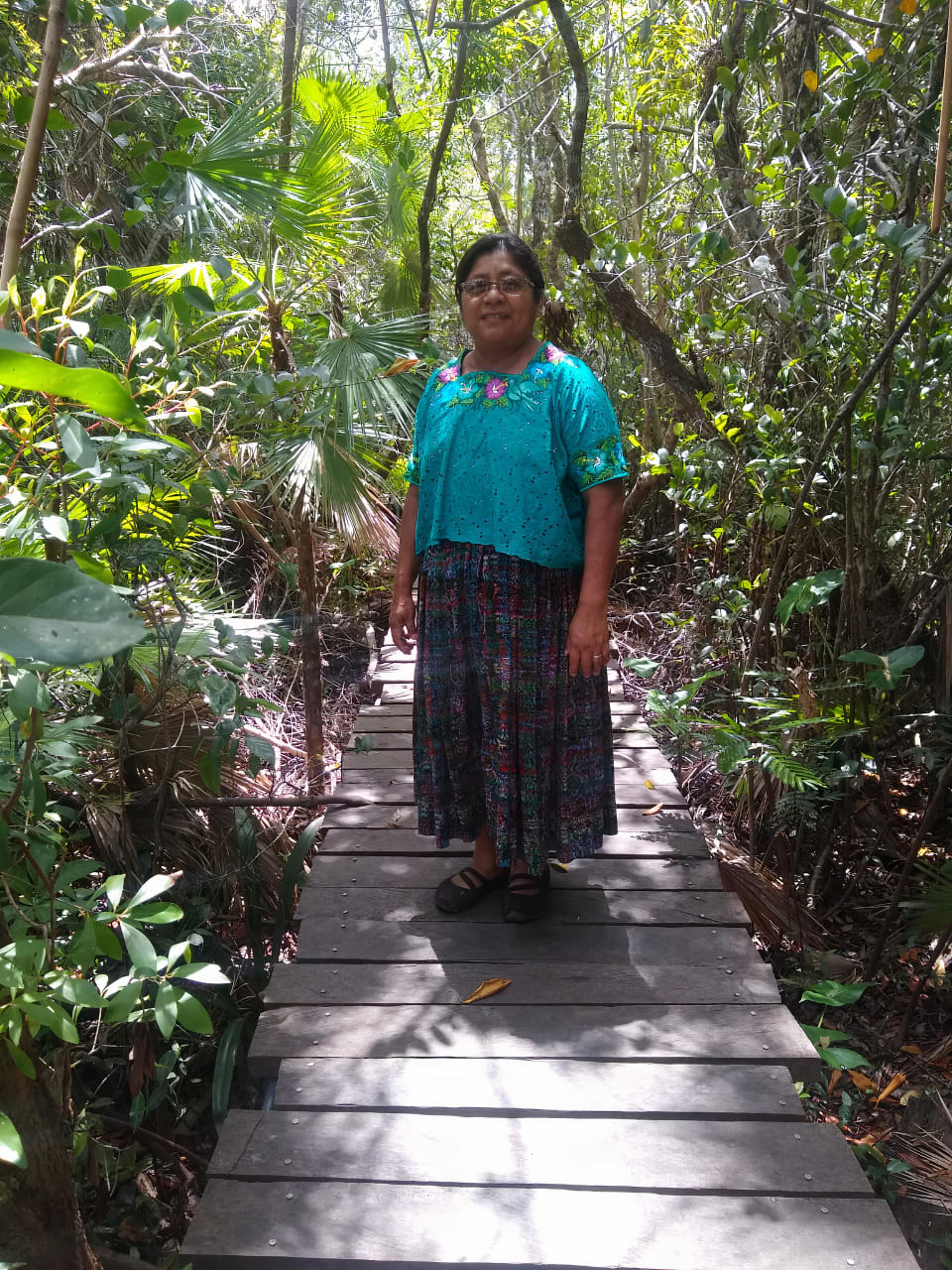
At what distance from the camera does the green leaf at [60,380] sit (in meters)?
0.51

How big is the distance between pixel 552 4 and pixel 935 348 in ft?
7.29

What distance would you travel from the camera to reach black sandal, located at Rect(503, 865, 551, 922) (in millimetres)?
2432

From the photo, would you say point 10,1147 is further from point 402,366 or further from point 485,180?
point 485,180

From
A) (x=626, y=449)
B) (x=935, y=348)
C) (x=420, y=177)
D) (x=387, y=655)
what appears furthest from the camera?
(x=626, y=449)

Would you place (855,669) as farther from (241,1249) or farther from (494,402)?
(241,1249)

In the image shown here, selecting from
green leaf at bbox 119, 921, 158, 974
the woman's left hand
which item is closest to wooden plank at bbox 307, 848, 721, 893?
the woman's left hand

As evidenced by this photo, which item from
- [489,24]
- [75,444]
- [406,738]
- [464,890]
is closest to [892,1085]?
[464,890]

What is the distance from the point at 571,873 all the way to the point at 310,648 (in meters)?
1.50

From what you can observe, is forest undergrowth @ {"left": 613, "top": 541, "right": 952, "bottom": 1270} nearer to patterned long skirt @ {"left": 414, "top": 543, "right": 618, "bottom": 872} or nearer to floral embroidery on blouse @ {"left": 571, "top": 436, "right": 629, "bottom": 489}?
patterned long skirt @ {"left": 414, "top": 543, "right": 618, "bottom": 872}

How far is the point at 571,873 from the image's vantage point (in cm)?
272

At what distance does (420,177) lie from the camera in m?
5.62

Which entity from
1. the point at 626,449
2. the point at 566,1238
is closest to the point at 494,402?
the point at 566,1238

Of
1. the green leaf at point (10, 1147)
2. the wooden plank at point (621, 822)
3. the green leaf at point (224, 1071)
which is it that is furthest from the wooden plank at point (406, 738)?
the green leaf at point (10, 1147)

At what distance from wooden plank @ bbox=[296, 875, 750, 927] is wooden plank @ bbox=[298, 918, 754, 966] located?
0.09 ft
